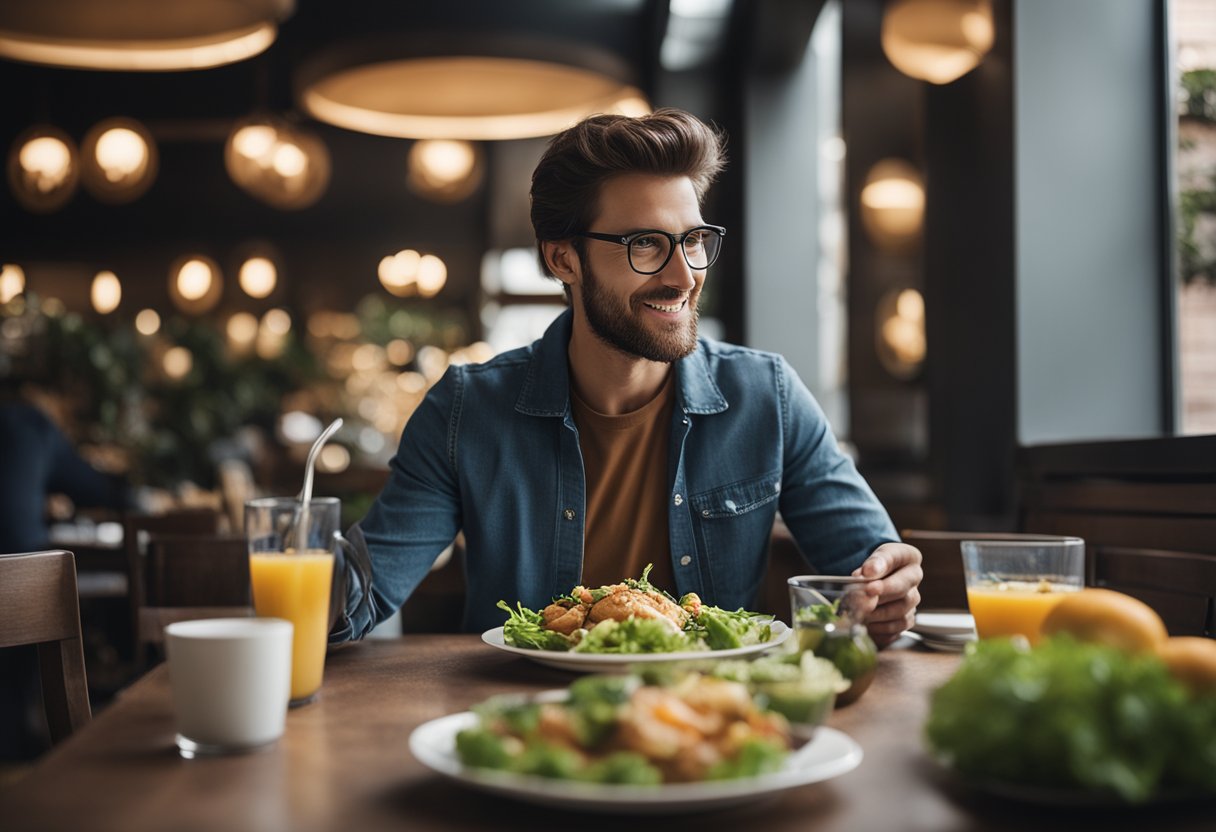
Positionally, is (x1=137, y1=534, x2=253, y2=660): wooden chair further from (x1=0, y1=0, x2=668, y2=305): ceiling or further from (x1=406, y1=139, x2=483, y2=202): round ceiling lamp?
(x1=0, y1=0, x2=668, y2=305): ceiling

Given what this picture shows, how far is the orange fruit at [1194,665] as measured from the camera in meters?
0.86

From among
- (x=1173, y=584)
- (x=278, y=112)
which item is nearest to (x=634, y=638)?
(x=1173, y=584)

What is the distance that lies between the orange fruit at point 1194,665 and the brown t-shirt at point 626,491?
3.53ft

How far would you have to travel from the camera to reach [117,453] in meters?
5.95

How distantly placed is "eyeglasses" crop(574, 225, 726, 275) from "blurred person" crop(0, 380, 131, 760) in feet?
9.53

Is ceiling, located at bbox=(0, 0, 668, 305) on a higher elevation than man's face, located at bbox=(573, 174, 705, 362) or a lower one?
higher

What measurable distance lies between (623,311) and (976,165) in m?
1.86

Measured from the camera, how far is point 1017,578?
1.32 m

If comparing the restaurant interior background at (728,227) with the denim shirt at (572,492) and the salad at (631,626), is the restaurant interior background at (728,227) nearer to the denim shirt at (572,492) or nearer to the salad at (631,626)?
the denim shirt at (572,492)

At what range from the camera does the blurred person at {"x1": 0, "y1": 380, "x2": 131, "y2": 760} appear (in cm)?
400

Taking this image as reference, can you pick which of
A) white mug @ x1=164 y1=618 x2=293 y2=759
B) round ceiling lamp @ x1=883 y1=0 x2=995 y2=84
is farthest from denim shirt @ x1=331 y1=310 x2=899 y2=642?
round ceiling lamp @ x1=883 y1=0 x2=995 y2=84

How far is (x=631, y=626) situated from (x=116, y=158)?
16.0ft

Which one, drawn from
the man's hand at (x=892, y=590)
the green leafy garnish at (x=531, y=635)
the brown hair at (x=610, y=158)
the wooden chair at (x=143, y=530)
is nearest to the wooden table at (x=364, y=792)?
the green leafy garnish at (x=531, y=635)

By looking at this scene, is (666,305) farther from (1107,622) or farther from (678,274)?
(1107,622)
